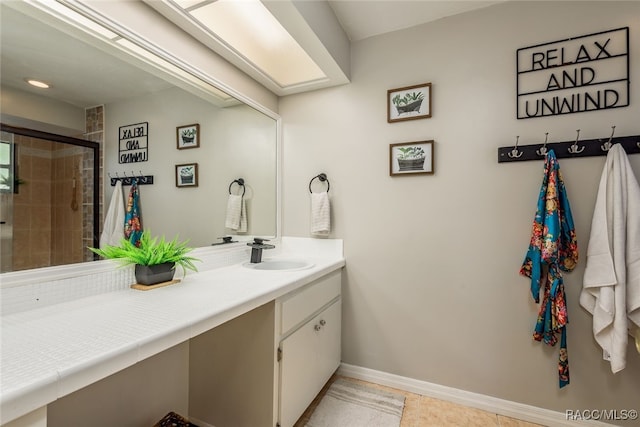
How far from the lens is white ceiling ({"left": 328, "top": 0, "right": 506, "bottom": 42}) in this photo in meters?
1.66

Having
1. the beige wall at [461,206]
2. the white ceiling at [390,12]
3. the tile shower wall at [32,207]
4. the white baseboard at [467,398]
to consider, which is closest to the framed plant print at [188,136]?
the tile shower wall at [32,207]

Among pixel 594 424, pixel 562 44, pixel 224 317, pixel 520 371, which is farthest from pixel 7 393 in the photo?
pixel 562 44

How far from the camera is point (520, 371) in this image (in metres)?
1.60

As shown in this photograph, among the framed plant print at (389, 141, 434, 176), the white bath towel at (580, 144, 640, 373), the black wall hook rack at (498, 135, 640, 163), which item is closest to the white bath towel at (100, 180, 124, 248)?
the framed plant print at (389, 141, 434, 176)

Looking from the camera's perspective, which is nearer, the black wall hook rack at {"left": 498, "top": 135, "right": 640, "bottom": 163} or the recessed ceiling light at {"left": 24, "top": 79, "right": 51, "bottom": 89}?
the recessed ceiling light at {"left": 24, "top": 79, "right": 51, "bottom": 89}

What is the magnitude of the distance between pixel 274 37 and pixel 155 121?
87 centimetres

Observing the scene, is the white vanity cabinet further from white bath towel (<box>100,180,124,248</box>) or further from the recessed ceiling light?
the recessed ceiling light

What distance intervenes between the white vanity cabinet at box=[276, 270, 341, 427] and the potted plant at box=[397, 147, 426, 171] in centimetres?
85

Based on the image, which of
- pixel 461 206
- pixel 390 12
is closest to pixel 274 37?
pixel 390 12

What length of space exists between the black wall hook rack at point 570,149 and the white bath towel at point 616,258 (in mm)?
61

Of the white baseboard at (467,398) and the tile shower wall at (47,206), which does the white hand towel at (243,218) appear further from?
the white baseboard at (467,398)

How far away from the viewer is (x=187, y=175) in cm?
157

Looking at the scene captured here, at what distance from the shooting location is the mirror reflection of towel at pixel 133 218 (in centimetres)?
127

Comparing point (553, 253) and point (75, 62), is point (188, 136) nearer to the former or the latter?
point (75, 62)
